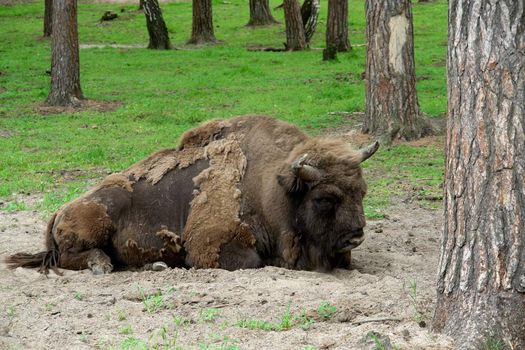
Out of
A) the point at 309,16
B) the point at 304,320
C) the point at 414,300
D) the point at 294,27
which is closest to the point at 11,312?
the point at 304,320

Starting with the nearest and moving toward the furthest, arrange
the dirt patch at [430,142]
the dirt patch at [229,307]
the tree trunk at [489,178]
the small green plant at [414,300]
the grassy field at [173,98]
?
the tree trunk at [489,178] < the dirt patch at [229,307] < the small green plant at [414,300] < the grassy field at [173,98] < the dirt patch at [430,142]

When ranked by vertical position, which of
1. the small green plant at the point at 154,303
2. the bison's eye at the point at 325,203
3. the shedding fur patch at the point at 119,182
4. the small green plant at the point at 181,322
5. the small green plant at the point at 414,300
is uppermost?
the shedding fur patch at the point at 119,182

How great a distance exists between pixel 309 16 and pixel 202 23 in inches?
159

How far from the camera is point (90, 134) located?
16281mm

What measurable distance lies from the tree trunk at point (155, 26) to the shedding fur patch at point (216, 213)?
21572mm

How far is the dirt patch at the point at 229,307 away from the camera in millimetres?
5672

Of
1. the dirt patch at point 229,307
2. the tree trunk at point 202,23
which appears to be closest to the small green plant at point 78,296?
the dirt patch at point 229,307

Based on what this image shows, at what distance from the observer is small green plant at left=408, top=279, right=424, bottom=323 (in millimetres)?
5836

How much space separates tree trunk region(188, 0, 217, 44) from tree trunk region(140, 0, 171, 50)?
1843mm

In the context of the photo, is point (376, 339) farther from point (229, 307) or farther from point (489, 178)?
point (229, 307)

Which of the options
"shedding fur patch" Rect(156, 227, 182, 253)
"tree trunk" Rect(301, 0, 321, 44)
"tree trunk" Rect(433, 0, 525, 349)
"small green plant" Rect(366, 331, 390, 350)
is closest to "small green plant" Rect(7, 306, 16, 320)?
"shedding fur patch" Rect(156, 227, 182, 253)

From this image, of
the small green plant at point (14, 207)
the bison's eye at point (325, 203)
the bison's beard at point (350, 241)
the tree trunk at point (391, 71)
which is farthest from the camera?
the tree trunk at point (391, 71)

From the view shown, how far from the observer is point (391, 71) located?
13.9 metres

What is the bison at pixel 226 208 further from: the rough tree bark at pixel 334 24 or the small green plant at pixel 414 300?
the rough tree bark at pixel 334 24
